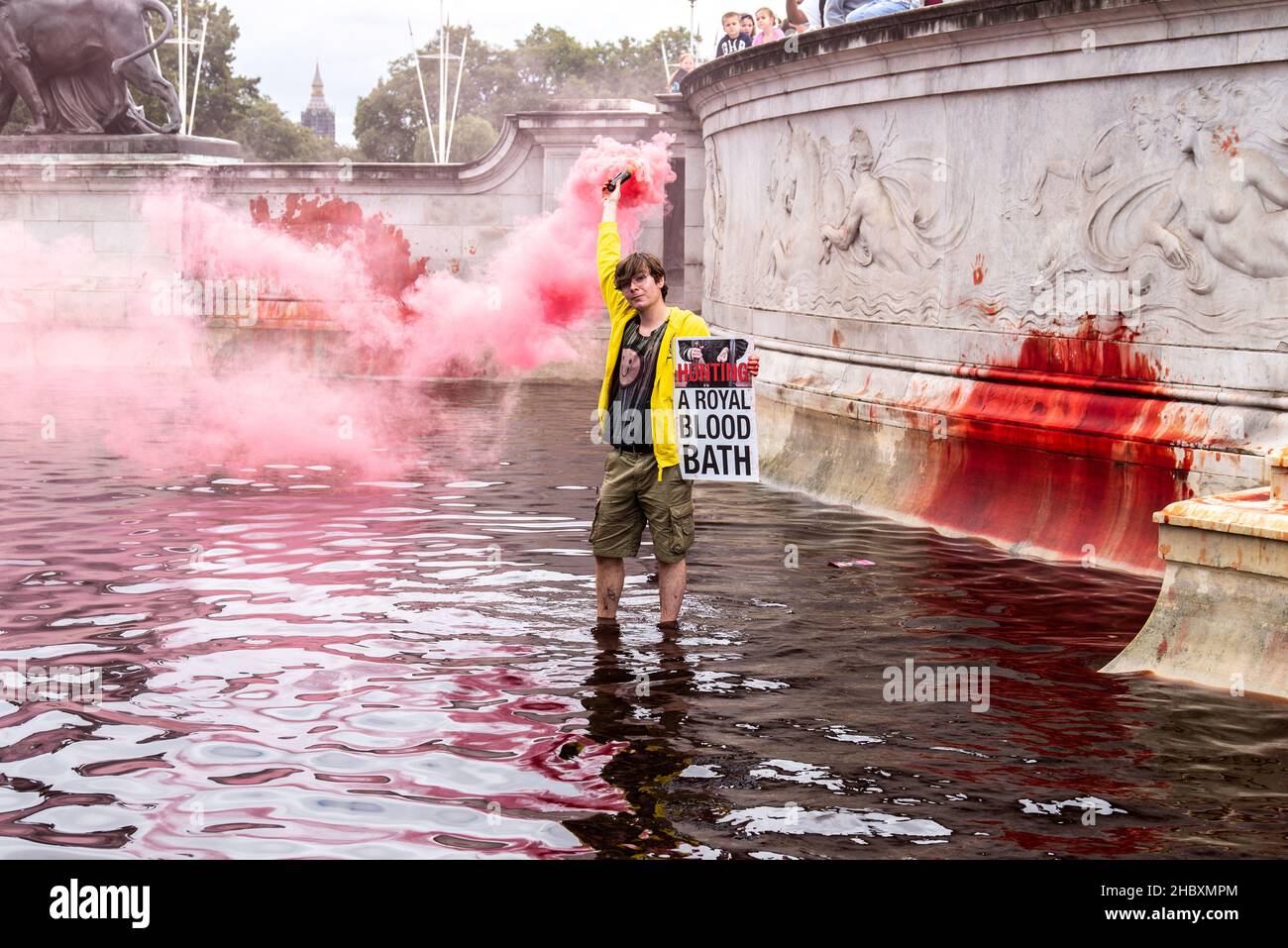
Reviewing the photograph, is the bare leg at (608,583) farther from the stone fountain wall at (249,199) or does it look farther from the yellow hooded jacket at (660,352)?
the stone fountain wall at (249,199)

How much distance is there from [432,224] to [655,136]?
13.9ft

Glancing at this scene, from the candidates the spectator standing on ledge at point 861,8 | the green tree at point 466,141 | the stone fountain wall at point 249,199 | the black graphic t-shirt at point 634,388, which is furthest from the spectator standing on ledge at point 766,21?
the green tree at point 466,141

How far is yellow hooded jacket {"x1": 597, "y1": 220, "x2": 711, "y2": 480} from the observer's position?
7.67 m

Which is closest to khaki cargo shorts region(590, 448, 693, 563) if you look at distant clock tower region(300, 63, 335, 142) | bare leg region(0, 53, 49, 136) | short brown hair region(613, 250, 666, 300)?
short brown hair region(613, 250, 666, 300)

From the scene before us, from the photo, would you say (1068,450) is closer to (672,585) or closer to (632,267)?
(672,585)

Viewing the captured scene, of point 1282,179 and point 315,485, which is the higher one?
point 1282,179

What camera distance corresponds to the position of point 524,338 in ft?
72.0

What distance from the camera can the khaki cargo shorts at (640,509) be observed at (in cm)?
766

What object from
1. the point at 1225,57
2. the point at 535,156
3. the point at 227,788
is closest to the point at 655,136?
the point at 535,156

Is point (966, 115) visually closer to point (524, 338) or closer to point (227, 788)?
point (227, 788)

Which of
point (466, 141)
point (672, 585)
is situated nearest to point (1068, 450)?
point (672, 585)

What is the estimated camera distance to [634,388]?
25.4ft

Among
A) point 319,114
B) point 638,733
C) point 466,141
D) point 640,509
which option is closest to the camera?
point 638,733

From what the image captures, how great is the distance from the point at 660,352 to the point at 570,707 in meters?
2.05
